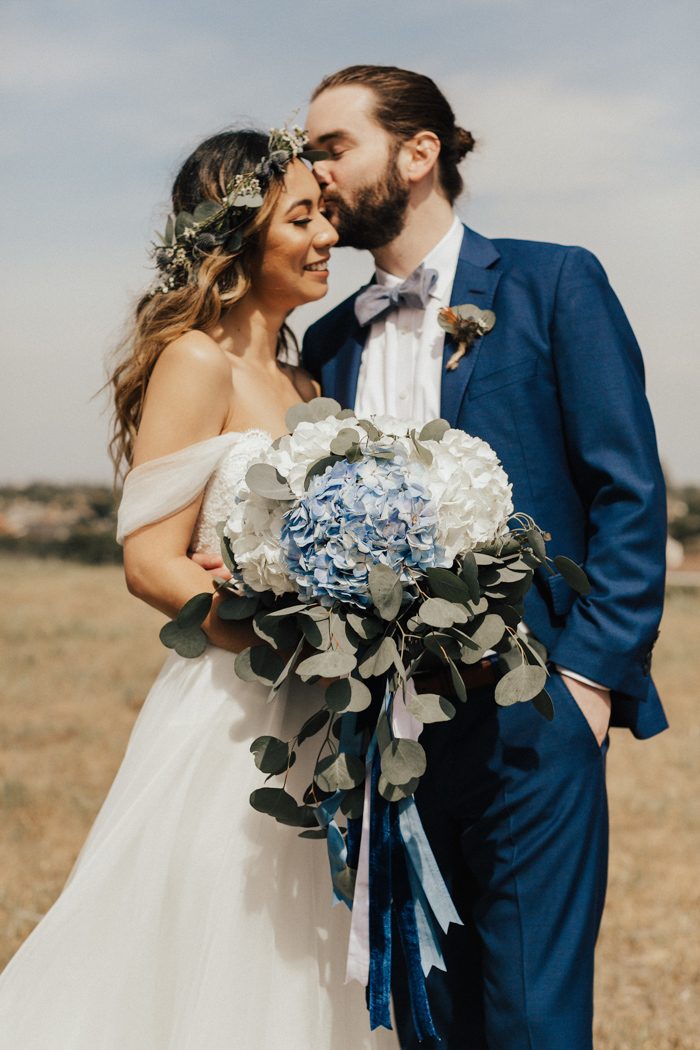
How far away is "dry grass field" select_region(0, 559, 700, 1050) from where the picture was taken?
4852 mm

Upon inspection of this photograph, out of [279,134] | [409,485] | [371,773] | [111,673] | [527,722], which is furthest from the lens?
[111,673]

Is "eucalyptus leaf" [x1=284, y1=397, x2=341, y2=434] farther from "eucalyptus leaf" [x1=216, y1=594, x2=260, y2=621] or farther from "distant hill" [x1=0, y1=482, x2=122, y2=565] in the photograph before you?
"distant hill" [x1=0, y1=482, x2=122, y2=565]

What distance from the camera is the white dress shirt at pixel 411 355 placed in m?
3.23

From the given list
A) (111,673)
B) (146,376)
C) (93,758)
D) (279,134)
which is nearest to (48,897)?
(93,758)

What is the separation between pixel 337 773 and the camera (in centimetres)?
264

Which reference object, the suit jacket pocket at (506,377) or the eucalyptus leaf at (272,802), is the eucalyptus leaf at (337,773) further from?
the suit jacket pocket at (506,377)

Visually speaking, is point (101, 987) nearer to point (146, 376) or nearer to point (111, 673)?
point (146, 376)

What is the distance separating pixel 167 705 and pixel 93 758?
5206mm

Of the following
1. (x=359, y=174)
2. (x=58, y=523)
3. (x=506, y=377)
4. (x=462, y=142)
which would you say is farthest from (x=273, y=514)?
(x=58, y=523)

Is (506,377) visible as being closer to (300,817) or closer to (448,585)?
(448,585)

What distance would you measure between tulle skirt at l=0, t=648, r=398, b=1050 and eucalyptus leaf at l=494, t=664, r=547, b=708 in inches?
27.4

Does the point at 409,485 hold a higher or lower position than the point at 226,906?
higher

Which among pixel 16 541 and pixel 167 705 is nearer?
pixel 167 705

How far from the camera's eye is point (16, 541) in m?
19.0
